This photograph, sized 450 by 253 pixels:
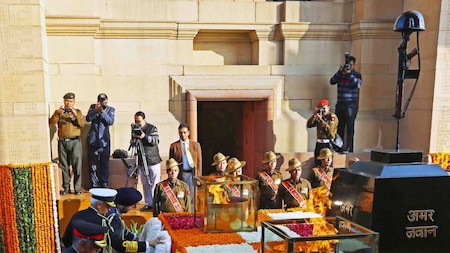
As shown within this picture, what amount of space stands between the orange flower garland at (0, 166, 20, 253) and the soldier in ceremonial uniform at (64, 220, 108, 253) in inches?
119

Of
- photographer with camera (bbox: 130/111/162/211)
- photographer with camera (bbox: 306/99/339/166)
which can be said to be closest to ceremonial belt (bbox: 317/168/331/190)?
photographer with camera (bbox: 306/99/339/166)

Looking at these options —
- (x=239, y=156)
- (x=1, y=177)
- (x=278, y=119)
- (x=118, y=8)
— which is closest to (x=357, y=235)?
(x=1, y=177)

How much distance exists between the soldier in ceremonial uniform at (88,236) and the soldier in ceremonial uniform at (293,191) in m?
2.57

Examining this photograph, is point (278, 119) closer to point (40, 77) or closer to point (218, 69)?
point (218, 69)

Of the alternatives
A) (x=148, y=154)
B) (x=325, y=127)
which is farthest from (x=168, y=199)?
(x=325, y=127)

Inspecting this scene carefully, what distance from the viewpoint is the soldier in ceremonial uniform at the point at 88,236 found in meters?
3.37

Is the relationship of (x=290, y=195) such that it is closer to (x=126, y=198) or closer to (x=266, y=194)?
(x=266, y=194)

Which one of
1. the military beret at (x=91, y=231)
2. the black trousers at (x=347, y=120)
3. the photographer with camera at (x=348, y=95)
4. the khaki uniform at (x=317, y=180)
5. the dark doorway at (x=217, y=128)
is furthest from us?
the dark doorway at (x=217, y=128)

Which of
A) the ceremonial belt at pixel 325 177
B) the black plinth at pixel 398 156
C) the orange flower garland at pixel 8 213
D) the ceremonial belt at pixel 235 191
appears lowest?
the orange flower garland at pixel 8 213

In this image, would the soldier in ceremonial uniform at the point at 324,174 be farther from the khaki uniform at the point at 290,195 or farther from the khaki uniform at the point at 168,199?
the khaki uniform at the point at 168,199

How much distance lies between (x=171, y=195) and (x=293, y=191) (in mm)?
1599

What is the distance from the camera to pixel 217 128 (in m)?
11.5

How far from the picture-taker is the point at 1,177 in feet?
→ 19.4

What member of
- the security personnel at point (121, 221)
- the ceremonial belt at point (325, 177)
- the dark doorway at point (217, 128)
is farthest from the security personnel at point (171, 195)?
the dark doorway at point (217, 128)
